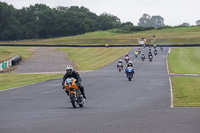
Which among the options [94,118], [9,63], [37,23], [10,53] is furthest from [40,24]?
[94,118]

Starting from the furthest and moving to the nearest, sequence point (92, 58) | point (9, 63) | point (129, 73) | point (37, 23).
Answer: point (37, 23) < point (92, 58) < point (9, 63) < point (129, 73)

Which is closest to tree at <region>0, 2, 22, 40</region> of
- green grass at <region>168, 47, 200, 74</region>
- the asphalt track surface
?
green grass at <region>168, 47, 200, 74</region>

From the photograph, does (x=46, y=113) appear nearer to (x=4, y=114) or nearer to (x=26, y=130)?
(x=4, y=114)

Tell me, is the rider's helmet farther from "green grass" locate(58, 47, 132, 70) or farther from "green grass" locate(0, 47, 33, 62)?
"green grass" locate(0, 47, 33, 62)

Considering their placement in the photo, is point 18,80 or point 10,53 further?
point 10,53

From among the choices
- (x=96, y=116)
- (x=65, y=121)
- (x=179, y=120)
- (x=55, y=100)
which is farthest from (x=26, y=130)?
(x=55, y=100)

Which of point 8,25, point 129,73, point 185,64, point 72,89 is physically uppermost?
point 8,25

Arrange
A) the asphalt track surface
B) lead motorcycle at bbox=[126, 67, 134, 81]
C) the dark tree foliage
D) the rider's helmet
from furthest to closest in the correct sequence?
the dark tree foliage, lead motorcycle at bbox=[126, 67, 134, 81], the rider's helmet, the asphalt track surface

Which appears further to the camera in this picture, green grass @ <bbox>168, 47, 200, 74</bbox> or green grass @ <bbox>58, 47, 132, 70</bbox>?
green grass @ <bbox>58, 47, 132, 70</bbox>

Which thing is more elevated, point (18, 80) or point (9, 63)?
point (18, 80)

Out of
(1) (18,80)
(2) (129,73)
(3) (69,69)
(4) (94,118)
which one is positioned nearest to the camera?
(4) (94,118)

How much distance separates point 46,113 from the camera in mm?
13469

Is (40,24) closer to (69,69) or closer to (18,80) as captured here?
(18,80)

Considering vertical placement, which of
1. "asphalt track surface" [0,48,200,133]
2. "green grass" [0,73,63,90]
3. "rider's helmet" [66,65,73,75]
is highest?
"rider's helmet" [66,65,73,75]
